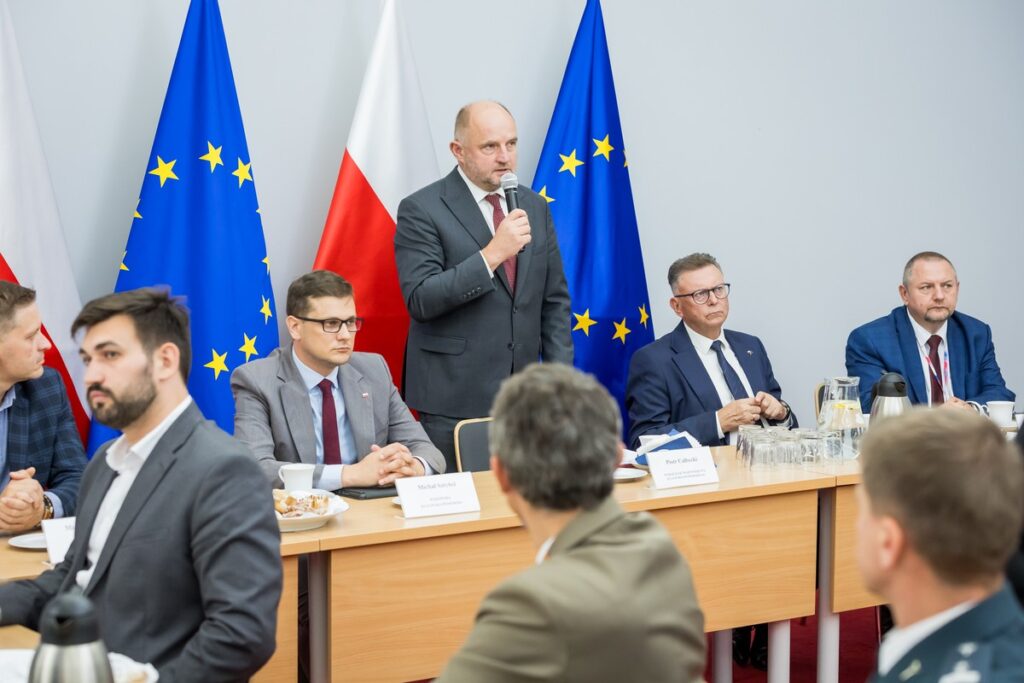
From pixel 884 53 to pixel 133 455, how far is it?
4.80 meters

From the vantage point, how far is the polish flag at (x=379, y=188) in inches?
169

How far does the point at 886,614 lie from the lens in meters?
3.91

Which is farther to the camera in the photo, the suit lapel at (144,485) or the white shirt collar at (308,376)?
the white shirt collar at (308,376)

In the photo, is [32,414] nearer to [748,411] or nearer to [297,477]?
[297,477]

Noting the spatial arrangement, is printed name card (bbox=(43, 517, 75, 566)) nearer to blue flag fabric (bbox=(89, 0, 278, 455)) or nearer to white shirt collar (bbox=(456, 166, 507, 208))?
blue flag fabric (bbox=(89, 0, 278, 455))

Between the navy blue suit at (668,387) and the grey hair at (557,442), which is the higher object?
the grey hair at (557,442)

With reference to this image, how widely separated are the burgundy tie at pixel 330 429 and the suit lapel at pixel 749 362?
171cm

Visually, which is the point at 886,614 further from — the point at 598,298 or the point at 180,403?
the point at 180,403

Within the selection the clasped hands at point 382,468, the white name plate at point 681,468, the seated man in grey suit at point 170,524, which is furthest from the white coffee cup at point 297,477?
the white name plate at point 681,468

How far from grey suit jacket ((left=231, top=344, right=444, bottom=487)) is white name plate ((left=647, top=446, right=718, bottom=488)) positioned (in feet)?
2.32

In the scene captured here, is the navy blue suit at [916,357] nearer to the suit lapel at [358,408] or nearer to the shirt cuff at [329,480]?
the suit lapel at [358,408]

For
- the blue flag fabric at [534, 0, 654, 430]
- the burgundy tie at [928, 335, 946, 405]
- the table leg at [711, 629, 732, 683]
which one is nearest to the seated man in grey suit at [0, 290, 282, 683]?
the table leg at [711, 629, 732, 683]

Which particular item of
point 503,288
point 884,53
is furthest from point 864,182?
point 503,288

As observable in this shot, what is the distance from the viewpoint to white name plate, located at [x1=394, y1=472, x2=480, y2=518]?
2729 mm
